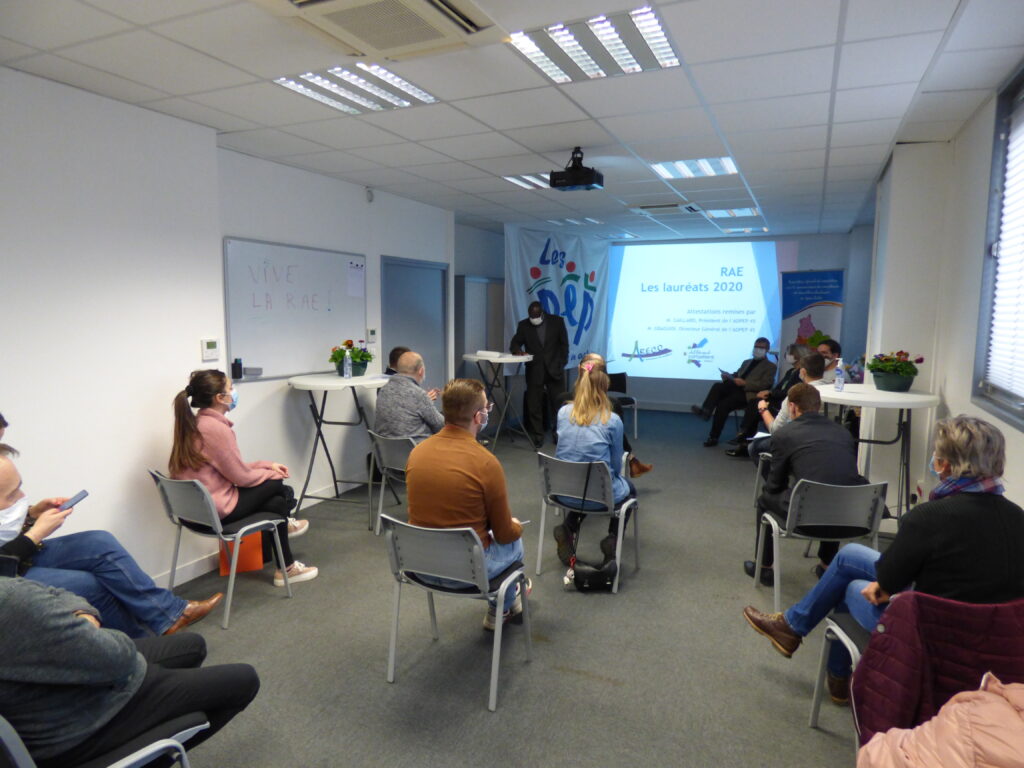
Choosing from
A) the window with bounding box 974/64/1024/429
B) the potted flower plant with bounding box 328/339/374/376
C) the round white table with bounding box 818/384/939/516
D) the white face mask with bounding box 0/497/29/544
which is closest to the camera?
the white face mask with bounding box 0/497/29/544

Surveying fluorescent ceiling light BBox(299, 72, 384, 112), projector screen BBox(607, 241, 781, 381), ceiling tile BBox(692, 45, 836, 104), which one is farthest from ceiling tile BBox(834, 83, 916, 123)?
projector screen BBox(607, 241, 781, 381)

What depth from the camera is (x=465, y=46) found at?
227cm

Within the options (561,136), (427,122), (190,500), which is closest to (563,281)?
(561,136)

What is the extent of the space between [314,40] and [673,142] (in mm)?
2237

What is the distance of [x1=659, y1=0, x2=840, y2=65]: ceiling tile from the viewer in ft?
6.71

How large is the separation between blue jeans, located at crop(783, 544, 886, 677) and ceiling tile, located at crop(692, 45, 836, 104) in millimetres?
1940

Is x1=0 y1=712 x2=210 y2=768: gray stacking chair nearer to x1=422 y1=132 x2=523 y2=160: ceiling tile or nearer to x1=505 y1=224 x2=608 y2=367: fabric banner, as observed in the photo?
A: x1=422 y1=132 x2=523 y2=160: ceiling tile

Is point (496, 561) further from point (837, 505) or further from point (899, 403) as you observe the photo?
point (899, 403)

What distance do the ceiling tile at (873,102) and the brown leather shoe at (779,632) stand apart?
2.43 m

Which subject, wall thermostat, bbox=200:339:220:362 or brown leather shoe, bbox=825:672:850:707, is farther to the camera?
wall thermostat, bbox=200:339:220:362

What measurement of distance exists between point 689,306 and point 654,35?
6.90 m

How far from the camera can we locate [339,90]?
2.98m

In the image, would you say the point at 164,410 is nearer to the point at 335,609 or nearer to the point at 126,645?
the point at 335,609

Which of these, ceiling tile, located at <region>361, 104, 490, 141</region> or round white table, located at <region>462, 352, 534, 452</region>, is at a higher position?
ceiling tile, located at <region>361, 104, 490, 141</region>
